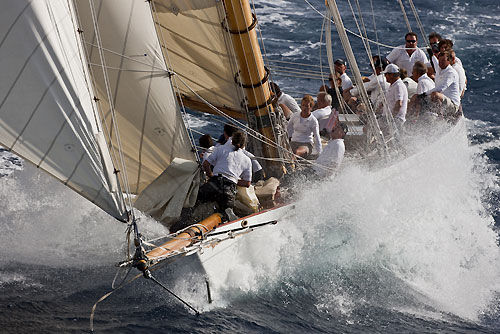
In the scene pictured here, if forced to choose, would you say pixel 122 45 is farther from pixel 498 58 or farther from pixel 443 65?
pixel 498 58

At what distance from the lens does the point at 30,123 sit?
870cm

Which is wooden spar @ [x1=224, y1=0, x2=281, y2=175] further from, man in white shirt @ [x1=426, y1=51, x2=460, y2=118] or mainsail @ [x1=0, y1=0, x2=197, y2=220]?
man in white shirt @ [x1=426, y1=51, x2=460, y2=118]

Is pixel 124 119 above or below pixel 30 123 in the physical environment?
below

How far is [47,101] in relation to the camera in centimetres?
862

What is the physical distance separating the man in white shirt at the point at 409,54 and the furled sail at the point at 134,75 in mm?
6874

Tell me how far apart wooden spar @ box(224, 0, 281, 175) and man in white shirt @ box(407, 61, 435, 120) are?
304 cm

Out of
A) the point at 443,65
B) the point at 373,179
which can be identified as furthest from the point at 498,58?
the point at 373,179

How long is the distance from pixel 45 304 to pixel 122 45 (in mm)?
3386

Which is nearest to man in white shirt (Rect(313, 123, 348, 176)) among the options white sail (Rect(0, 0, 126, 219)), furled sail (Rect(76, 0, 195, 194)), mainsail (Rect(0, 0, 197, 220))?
furled sail (Rect(76, 0, 195, 194))

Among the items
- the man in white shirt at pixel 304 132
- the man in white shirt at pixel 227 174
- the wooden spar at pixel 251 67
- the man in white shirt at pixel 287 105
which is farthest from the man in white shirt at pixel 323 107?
the man in white shirt at pixel 227 174

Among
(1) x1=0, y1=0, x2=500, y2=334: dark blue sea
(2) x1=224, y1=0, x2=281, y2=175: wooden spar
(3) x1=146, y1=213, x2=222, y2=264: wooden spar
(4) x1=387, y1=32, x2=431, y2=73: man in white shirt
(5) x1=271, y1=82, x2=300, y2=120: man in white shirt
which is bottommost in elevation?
(1) x1=0, y1=0, x2=500, y2=334: dark blue sea

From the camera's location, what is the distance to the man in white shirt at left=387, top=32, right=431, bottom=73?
16438 mm

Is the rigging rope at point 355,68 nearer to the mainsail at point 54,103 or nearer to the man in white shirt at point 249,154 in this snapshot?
the man in white shirt at point 249,154

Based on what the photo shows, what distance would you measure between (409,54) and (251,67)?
506cm
